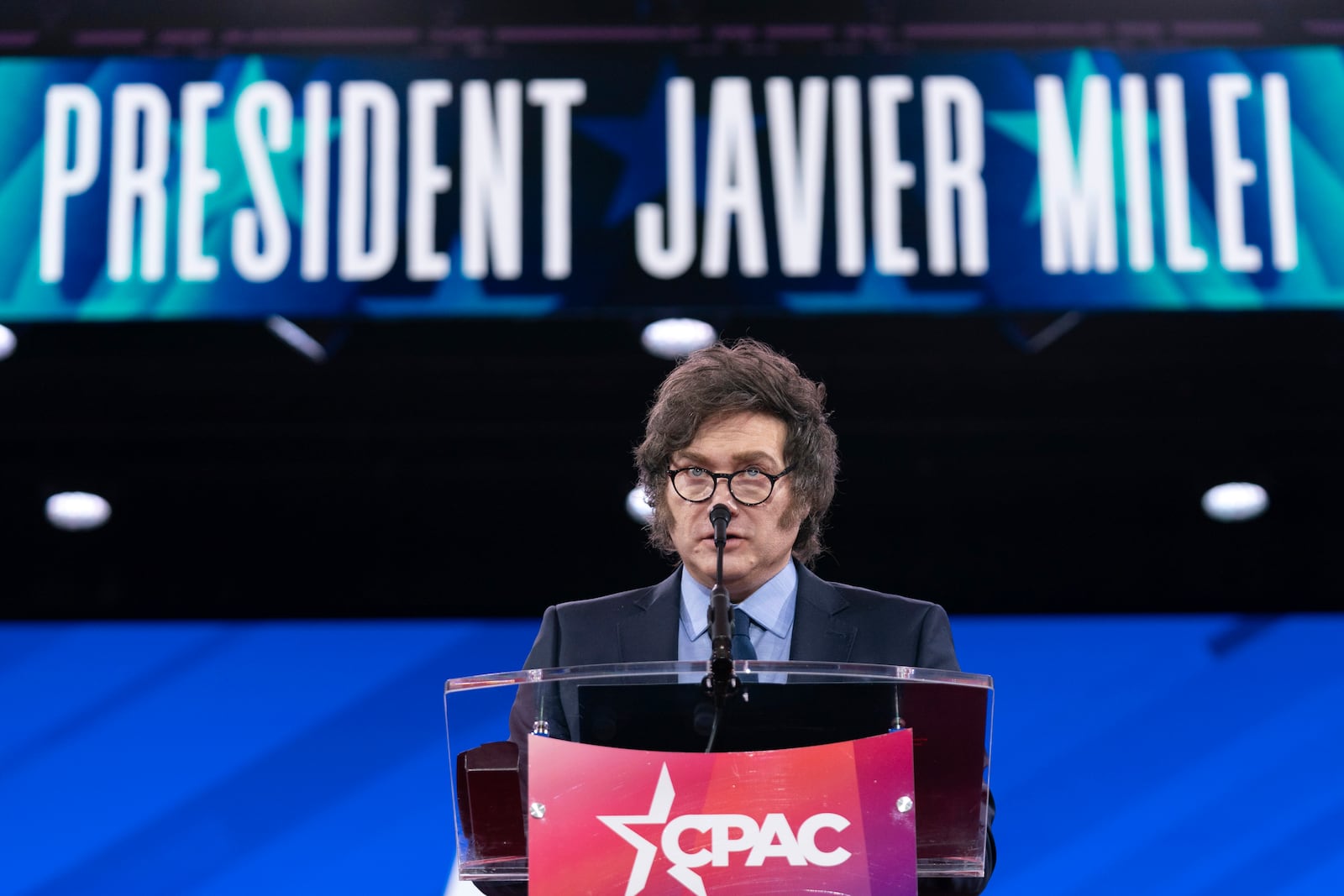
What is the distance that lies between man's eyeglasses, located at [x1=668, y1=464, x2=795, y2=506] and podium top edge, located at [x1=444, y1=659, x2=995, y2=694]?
495 millimetres

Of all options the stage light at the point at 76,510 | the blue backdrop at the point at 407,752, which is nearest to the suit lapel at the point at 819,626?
the blue backdrop at the point at 407,752

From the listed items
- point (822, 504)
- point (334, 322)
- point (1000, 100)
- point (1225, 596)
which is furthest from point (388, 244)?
point (1225, 596)

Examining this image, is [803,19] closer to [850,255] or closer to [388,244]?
[850,255]

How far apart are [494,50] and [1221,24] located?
148 cm

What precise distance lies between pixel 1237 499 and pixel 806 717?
12.0 ft

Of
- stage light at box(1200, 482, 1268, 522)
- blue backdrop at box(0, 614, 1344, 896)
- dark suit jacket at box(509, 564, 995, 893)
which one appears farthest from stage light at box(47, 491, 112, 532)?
dark suit jacket at box(509, 564, 995, 893)

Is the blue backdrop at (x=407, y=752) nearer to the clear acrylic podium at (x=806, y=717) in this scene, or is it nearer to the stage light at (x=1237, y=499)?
the stage light at (x=1237, y=499)

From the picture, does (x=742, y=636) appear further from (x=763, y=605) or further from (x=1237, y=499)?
(x=1237, y=499)

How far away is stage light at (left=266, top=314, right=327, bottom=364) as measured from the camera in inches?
132

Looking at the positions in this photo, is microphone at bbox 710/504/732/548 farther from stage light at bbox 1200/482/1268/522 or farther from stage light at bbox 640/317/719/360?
stage light at bbox 1200/482/1268/522

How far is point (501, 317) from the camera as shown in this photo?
10.6ft

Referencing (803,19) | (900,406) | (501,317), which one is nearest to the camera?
(501,317)

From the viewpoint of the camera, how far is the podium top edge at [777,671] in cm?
136

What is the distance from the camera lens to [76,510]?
4.78 m
